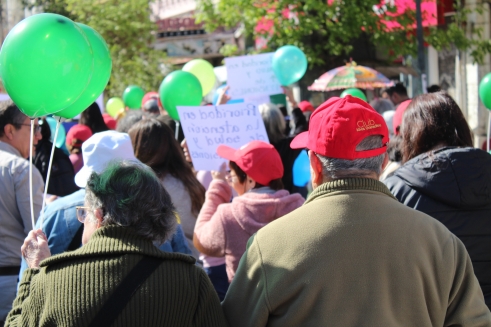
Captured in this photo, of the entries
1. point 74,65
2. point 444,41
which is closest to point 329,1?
point 444,41

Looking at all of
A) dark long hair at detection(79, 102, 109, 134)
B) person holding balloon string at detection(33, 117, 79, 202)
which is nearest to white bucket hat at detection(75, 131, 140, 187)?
person holding balloon string at detection(33, 117, 79, 202)

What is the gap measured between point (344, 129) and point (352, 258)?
0.44 m

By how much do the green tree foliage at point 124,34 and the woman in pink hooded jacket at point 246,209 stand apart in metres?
16.1

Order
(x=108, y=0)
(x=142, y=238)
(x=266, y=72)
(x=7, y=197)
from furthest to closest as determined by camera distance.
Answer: (x=108, y=0) < (x=266, y=72) < (x=7, y=197) < (x=142, y=238)

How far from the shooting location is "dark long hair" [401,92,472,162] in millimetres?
3287

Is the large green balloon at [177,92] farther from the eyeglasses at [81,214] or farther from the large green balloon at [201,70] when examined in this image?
the eyeglasses at [81,214]

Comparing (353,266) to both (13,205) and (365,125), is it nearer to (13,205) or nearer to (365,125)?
(365,125)

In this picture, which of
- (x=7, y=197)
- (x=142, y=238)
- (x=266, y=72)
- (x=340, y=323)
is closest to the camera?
(x=340, y=323)

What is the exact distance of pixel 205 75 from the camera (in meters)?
7.74

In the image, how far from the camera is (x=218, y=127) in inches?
200

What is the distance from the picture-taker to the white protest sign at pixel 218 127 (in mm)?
5020

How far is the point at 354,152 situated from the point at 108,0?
67.2ft

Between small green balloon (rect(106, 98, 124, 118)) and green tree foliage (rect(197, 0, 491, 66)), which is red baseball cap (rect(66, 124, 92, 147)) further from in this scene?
green tree foliage (rect(197, 0, 491, 66))

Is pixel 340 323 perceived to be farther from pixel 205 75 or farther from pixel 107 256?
pixel 205 75
